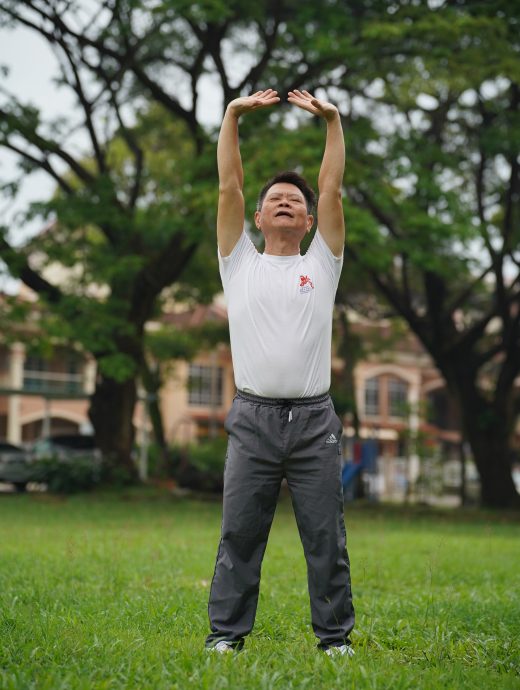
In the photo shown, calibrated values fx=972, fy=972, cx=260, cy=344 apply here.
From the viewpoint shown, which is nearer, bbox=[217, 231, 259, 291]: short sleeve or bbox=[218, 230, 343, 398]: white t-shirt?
bbox=[218, 230, 343, 398]: white t-shirt

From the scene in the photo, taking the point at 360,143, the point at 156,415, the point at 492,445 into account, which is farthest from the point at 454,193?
the point at 156,415

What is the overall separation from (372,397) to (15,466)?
29943 millimetres

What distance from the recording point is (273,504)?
4.16m

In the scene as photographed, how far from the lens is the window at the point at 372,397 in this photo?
170 feet

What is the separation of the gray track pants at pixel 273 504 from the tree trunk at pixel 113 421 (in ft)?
57.0

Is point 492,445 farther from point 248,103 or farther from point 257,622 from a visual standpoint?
point 248,103

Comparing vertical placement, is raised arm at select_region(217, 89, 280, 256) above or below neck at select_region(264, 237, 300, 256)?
above

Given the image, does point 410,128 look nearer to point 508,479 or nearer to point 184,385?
point 508,479

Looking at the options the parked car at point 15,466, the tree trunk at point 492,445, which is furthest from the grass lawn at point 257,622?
the parked car at point 15,466

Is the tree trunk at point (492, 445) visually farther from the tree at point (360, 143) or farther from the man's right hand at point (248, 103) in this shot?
the man's right hand at point (248, 103)

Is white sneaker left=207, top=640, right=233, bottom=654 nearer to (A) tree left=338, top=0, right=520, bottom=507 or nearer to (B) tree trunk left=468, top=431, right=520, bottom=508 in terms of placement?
(A) tree left=338, top=0, right=520, bottom=507

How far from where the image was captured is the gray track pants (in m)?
4.10

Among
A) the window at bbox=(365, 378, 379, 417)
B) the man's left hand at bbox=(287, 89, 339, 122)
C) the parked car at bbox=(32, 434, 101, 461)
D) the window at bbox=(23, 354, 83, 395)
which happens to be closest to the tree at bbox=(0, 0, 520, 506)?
the parked car at bbox=(32, 434, 101, 461)

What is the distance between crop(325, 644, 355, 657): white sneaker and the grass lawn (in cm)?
6
